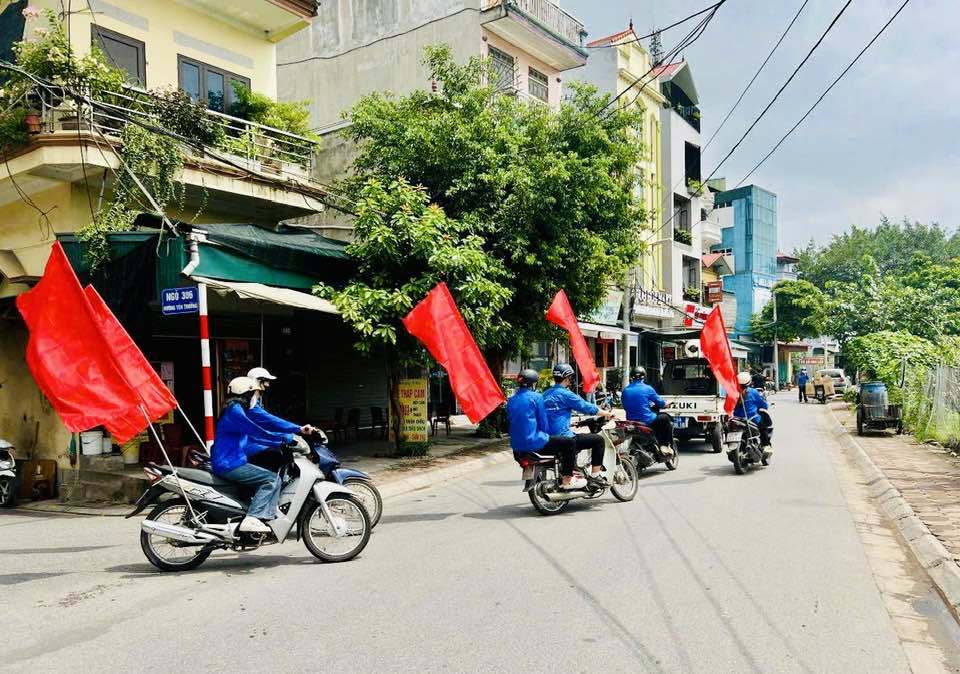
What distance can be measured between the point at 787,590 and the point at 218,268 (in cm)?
812

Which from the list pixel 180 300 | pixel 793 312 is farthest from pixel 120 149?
pixel 793 312

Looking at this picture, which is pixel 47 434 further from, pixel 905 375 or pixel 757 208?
pixel 757 208

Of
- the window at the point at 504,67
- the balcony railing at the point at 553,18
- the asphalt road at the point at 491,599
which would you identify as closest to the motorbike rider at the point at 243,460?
the asphalt road at the point at 491,599

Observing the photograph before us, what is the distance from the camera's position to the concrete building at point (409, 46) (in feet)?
72.1

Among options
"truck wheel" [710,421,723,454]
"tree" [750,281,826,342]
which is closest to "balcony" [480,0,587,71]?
"truck wheel" [710,421,723,454]

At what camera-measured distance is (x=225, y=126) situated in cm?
1259

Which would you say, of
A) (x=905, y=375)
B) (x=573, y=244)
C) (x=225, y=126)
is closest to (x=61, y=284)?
(x=225, y=126)

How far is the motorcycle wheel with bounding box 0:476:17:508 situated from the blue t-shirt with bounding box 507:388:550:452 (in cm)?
845

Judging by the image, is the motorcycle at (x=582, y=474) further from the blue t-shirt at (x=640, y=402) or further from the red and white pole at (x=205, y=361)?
the red and white pole at (x=205, y=361)

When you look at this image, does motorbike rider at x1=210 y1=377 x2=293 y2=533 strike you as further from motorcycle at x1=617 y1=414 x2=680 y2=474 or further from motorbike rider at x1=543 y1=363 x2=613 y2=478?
motorcycle at x1=617 y1=414 x2=680 y2=474

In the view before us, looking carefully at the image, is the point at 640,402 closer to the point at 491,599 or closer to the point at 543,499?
the point at 543,499

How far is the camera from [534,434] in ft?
27.0

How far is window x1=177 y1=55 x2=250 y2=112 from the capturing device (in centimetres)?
1384

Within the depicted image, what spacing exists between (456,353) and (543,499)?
93.5 inches
